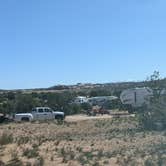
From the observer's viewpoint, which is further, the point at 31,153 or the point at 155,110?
the point at 155,110

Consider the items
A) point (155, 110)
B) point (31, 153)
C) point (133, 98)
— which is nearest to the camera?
point (31, 153)

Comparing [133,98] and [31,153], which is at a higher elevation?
[133,98]

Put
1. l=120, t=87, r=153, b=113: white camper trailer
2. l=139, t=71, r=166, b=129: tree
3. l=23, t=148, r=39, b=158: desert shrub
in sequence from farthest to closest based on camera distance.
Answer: l=120, t=87, r=153, b=113: white camper trailer
l=139, t=71, r=166, b=129: tree
l=23, t=148, r=39, b=158: desert shrub

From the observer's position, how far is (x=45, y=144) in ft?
93.4

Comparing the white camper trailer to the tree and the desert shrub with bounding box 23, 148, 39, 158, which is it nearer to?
the tree

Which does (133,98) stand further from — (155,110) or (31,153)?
(31,153)

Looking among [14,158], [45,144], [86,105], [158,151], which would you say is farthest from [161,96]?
[86,105]

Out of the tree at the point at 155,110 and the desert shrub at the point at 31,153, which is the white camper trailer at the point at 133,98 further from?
the desert shrub at the point at 31,153

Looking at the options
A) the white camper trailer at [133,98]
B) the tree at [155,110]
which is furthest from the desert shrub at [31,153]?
the white camper trailer at [133,98]

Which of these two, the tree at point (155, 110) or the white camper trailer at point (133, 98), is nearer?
the tree at point (155, 110)

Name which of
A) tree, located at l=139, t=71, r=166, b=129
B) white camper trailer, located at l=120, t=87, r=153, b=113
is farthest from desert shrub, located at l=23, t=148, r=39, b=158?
white camper trailer, located at l=120, t=87, r=153, b=113

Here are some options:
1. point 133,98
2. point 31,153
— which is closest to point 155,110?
point 31,153

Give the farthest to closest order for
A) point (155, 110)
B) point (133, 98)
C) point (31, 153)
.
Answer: point (133, 98) < point (155, 110) < point (31, 153)

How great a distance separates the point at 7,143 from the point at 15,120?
34145mm
